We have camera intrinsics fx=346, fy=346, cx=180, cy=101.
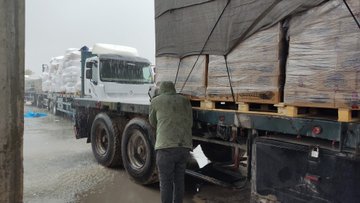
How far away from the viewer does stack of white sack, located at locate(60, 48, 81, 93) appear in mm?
15208

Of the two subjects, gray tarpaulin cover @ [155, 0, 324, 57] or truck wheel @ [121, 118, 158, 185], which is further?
truck wheel @ [121, 118, 158, 185]

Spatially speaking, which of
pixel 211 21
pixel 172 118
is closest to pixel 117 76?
pixel 172 118

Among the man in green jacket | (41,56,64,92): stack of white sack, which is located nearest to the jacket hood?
the man in green jacket

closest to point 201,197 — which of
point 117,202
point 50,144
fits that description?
point 117,202

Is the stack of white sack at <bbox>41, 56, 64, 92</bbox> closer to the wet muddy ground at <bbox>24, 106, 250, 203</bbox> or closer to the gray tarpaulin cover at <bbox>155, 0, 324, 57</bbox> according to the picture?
the wet muddy ground at <bbox>24, 106, 250, 203</bbox>

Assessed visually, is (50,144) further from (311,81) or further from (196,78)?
(311,81)

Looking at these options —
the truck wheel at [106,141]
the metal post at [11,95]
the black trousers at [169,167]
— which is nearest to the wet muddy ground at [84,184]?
the truck wheel at [106,141]

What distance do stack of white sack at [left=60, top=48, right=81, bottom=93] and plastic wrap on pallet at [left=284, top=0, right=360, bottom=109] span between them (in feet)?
42.7

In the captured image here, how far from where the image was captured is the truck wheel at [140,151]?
5340 mm

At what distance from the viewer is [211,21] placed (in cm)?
378

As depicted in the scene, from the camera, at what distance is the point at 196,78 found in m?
4.09

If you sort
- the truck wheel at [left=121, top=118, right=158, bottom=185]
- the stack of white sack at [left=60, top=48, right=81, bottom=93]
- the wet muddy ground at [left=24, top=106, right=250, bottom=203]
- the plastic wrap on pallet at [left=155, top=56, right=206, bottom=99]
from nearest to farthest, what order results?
the plastic wrap on pallet at [left=155, top=56, right=206, bottom=99] → the wet muddy ground at [left=24, top=106, right=250, bottom=203] → the truck wheel at [left=121, top=118, right=158, bottom=185] → the stack of white sack at [left=60, top=48, right=81, bottom=93]

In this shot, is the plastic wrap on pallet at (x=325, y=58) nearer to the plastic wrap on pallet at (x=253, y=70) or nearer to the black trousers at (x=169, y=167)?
the plastic wrap on pallet at (x=253, y=70)

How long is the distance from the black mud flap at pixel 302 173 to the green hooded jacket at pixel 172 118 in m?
0.92
